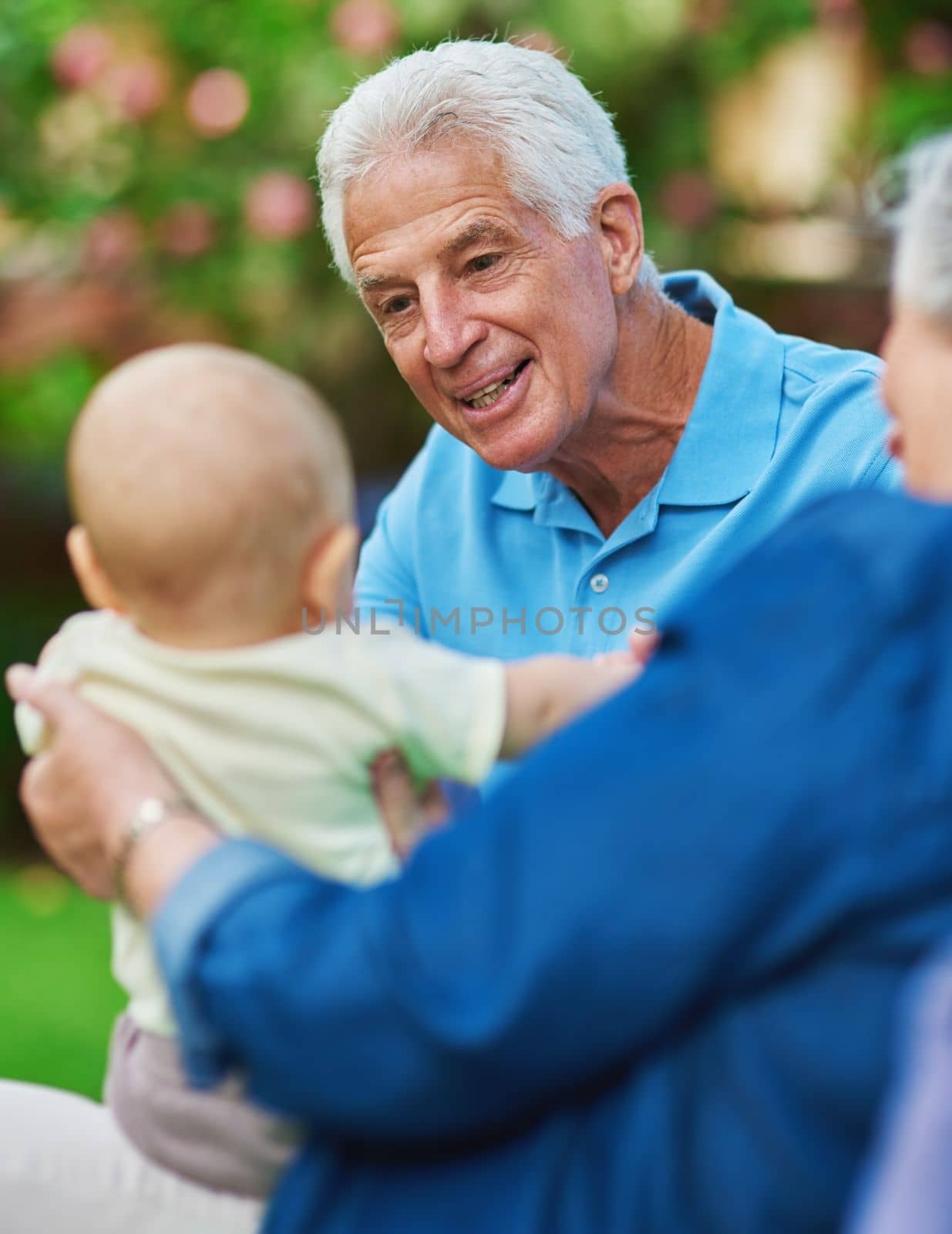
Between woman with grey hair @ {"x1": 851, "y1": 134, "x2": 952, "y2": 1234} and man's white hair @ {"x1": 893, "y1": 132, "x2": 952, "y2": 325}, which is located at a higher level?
man's white hair @ {"x1": 893, "y1": 132, "x2": 952, "y2": 325}

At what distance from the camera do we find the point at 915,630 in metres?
1.13

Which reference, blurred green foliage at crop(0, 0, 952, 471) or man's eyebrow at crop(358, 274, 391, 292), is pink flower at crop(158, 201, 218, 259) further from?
man's eyebrow at crop(358, 274, 391, 292)

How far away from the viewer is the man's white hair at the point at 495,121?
222 cm

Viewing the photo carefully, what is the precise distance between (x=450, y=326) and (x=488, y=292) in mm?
81

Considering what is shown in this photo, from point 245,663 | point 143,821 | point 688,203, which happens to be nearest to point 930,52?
point 688,203

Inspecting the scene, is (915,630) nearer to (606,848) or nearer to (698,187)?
(606,848)

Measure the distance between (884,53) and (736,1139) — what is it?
19.9 feet

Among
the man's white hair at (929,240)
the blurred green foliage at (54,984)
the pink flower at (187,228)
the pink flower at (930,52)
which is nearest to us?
the man's white hair at (929,240)

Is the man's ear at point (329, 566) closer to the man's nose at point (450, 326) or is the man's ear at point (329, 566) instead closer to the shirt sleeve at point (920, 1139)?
the shirt sleeve at point (920, 1139)

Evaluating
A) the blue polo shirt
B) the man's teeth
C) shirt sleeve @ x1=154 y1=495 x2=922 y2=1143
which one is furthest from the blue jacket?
the man's teeth

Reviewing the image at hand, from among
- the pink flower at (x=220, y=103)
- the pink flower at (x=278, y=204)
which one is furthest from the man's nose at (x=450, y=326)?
the pink flower at (x=220, y=103)

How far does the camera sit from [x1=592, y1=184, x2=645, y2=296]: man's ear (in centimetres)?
240

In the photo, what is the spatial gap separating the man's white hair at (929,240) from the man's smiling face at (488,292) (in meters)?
1.02

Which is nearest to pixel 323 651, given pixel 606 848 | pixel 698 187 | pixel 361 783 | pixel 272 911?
pixel 361 783
